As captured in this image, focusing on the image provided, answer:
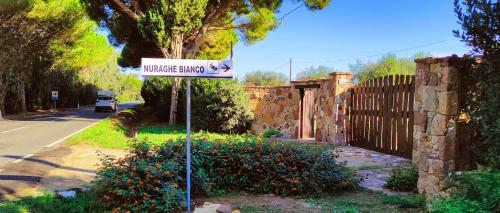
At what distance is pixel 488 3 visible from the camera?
4.36 metres

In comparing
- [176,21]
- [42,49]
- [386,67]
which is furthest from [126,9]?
[386,67]

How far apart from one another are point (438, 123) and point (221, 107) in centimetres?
1105

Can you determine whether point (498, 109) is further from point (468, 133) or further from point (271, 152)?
point (271, 152)

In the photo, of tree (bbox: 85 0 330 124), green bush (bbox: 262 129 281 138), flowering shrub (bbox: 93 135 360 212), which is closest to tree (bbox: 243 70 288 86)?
tree (bbox: 85 0 330 124)

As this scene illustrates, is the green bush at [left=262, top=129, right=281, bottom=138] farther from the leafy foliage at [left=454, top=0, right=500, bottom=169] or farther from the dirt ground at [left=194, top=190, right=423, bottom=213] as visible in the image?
the leafy foliage at [left=454, top=0, right=500, bottom=169]

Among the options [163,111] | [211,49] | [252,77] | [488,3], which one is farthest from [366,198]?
[252,77]

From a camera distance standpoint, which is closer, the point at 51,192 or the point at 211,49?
the point at 51,192

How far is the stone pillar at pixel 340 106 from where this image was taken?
41.7ft

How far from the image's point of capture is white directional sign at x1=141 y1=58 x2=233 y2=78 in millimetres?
5137

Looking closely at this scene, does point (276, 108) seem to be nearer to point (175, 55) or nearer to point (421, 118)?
Result: point (175, 55)

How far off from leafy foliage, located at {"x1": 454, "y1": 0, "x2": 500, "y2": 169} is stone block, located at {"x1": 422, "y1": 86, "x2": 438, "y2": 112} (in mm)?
696

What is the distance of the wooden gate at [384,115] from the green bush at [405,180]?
3.29 meters

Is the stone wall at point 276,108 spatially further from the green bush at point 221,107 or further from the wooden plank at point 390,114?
the wooden plank at point 390,114

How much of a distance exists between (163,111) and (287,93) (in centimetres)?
929
